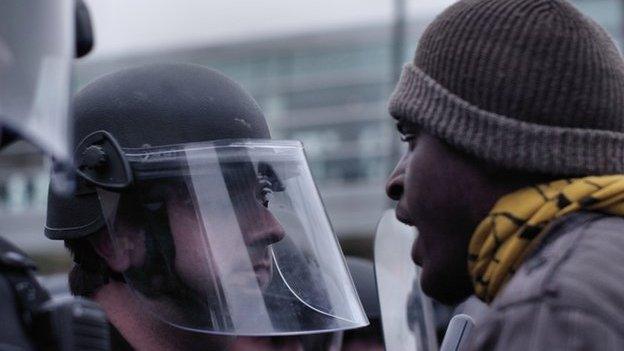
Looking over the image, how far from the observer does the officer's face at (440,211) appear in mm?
2131

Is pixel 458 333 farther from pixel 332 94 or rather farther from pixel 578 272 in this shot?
pixel 332 94

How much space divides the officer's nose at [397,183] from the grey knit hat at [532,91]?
0.15 metres

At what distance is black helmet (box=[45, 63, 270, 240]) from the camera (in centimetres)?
256

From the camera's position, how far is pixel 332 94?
3559 centimetres

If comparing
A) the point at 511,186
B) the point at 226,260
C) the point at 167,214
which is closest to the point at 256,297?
the point at 226,260

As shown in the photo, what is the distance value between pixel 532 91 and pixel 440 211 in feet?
0.97

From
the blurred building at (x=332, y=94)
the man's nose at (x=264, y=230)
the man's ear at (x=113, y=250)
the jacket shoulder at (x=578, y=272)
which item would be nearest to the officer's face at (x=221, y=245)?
the man's nose at (x=264, y=230)

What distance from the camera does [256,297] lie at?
2.40m

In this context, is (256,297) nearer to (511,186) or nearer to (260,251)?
(260,251)

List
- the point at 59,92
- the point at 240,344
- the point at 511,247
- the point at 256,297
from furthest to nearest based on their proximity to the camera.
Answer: the point at 240,344, the point at 256,297, the point at 511,247, the point at 59,92

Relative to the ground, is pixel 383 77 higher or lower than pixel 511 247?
lower

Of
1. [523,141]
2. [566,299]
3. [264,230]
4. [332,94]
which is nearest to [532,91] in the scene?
[523,141]

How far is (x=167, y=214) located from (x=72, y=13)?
0.73 metres

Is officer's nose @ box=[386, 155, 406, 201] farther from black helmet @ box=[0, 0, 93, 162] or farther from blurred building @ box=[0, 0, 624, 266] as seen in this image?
blurred building @ box=[0, 0, 624, 266]
